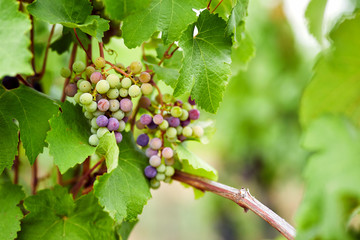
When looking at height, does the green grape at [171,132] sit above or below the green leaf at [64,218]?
above

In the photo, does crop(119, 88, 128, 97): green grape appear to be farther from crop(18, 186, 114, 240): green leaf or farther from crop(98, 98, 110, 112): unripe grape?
crop(18, 186, 114, 240): green leaf

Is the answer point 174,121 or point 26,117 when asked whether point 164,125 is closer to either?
point 174,121

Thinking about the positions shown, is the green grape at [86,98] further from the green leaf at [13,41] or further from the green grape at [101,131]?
the green leaf at [13,41]

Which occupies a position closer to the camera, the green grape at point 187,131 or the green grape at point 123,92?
the green grape at point 123,92

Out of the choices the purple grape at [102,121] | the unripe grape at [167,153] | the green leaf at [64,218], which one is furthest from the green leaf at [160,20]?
the green leaf at [64,218]

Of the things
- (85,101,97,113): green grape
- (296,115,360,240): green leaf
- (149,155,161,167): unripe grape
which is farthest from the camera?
(149,155,161,167): unripe grape

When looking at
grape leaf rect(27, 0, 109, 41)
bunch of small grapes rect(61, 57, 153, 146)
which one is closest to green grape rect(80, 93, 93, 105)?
bunch of small grapes rect(61, 57, 153, 146)

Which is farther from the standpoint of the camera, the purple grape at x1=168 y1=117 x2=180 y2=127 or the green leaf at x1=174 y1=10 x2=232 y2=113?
the purple grape at x1=168 y1=117 x2=180 y2=127
